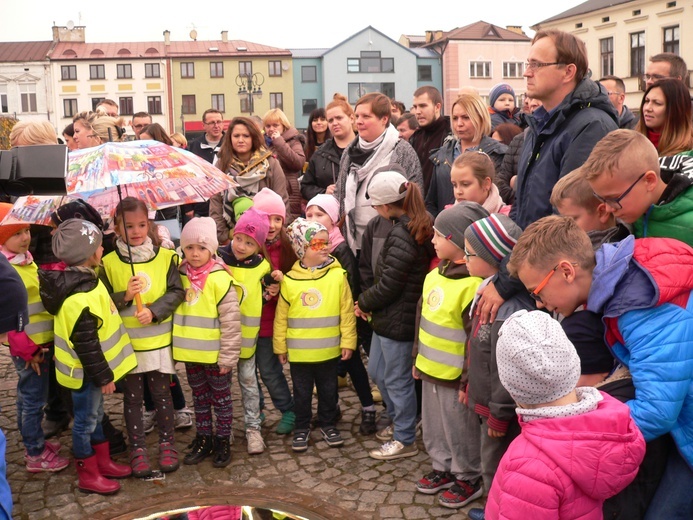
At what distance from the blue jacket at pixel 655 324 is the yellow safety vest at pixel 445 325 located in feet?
5.04

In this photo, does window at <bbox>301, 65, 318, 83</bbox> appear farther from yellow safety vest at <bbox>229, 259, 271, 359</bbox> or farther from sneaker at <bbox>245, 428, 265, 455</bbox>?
sneaker at <bbox>245, 428, 265, 455</bbox>

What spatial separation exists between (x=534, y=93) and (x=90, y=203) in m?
3.28

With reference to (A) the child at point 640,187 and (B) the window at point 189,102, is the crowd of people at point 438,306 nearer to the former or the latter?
(A) the child at point 640,187

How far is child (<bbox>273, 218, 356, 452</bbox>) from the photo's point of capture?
5195 mm

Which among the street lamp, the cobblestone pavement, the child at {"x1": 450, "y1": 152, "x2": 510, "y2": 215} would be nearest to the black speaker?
the cobblestone pavement

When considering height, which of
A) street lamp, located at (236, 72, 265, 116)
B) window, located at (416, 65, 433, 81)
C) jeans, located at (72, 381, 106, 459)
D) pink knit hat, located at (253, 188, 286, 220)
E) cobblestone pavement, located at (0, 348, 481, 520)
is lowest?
cobblestone pavement, located at (0, 348, 481, 520)

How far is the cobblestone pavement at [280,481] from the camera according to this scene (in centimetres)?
436

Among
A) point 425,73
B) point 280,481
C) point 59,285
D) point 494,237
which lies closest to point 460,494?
point 280,481

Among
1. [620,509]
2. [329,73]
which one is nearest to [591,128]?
[620,509]

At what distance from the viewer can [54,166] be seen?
8.66ft

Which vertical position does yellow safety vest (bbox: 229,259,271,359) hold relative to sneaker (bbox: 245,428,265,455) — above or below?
above

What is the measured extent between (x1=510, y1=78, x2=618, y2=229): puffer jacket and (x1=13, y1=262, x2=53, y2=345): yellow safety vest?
3205mm

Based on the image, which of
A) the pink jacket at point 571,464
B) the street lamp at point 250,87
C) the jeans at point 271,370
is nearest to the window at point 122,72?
the street lamp at point 250,87

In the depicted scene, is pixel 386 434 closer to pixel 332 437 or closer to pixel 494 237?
pixel 332 437
